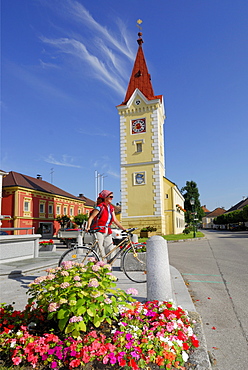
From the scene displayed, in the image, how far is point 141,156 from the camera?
32.2 m

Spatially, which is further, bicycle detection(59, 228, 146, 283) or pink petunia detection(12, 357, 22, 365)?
bicycle detection(59, 228, 146, 283)

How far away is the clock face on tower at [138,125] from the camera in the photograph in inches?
1283

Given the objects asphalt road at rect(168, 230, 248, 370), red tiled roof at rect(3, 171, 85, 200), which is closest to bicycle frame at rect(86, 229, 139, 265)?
asphalt road at rect(168, 230, 248, 370)

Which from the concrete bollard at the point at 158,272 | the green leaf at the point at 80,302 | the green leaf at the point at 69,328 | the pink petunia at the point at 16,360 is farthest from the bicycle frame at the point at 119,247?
the pink petunia at the point at 16,360

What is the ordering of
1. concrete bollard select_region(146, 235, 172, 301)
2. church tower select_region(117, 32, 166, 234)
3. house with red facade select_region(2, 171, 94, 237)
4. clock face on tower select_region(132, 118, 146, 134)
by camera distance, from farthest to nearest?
house with red facade select_region(2, 171, 94, 237)
clock face on tower select_region(132, 118, 146, 134)
church tower select_region(117, 32, 166, 234)
concrete bollard select_region(146, 235, 172, 301)

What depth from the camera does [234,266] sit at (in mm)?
9562

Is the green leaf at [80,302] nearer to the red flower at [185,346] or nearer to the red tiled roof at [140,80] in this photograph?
the red flower at [185,346]

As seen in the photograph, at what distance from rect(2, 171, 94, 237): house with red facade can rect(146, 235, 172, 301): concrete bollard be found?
31559 millimetres

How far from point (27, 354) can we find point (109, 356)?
826 mm

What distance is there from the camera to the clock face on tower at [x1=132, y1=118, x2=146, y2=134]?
1283 inches

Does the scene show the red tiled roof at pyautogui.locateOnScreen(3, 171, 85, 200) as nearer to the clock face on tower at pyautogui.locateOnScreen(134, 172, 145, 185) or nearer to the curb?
the clock face on tower at pyautogui.locateOnScreen(134, 172, 145, 185)

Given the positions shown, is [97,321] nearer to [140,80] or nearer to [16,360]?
[16,360]

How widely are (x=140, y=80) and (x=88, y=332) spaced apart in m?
34.3

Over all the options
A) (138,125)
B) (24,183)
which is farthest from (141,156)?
(24,183)
